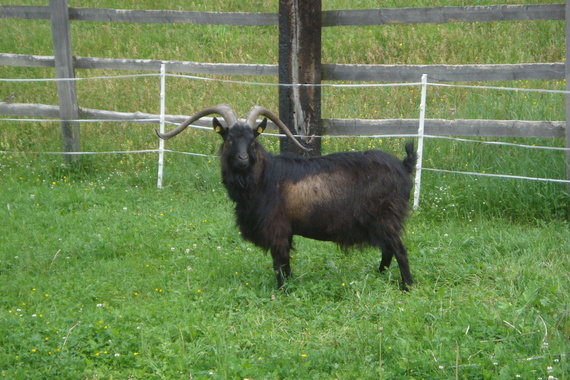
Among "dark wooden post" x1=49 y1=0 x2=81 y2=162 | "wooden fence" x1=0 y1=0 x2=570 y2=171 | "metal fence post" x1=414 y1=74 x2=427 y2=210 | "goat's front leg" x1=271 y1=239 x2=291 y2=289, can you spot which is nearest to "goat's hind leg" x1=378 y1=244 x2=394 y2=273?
"goat's front leg" x1=271 y1=239 x2=291 y2=289

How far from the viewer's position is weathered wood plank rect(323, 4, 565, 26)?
8062 millimetres

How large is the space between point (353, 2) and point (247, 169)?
36.2 ft

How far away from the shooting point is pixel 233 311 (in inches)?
239

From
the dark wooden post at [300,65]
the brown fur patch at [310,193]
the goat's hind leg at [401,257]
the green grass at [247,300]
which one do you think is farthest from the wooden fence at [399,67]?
the goat's hind leg at [401,257]

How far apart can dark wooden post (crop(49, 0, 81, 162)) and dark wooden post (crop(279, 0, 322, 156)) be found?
136 inches

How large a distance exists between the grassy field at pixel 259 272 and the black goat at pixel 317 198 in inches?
15.6

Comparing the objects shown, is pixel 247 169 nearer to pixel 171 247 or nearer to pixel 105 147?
pixel 171 247

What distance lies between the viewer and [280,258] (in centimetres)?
656

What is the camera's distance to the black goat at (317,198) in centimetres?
649

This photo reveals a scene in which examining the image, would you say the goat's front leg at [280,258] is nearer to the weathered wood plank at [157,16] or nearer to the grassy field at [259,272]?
the grassy field at [259,272]

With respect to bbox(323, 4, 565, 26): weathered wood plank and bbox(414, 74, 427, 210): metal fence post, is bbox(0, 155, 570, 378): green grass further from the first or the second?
bbox(323, 4, 565, 26): weathered wood plank

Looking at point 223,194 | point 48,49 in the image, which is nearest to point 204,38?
point 48,49

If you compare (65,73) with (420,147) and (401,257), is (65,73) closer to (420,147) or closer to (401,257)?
(420,147)

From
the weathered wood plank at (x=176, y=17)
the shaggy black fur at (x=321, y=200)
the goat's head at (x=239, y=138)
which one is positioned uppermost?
the weathered wood plank at (x=176, y=17)
